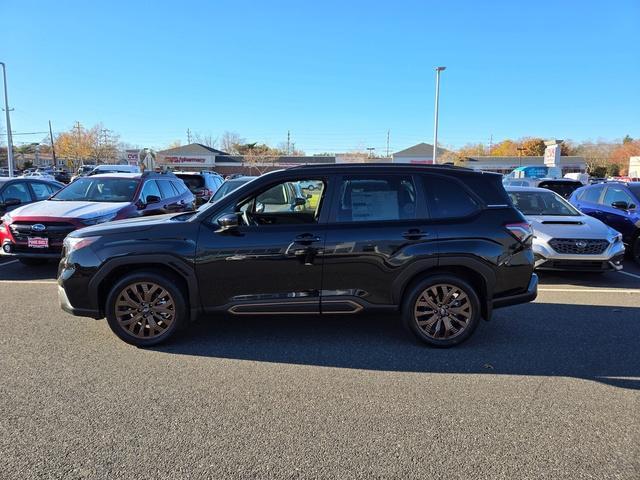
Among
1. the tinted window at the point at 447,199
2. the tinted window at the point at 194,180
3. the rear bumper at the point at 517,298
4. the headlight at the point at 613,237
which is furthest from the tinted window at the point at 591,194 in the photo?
the tinted window at the point at 194,180

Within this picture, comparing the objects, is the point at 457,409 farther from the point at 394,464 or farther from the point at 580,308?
the point at 580,308

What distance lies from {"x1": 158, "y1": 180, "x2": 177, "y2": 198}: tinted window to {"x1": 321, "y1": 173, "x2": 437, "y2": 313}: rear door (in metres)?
6.56

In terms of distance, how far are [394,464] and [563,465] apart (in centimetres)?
100

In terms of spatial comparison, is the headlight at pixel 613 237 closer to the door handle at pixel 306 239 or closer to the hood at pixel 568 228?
the hood at pixel 568 228

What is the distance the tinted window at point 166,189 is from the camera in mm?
10190

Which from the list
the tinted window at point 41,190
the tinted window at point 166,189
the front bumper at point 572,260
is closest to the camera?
the front bumper at point 572,260

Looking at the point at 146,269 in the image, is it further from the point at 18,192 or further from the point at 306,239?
the point at 18,192

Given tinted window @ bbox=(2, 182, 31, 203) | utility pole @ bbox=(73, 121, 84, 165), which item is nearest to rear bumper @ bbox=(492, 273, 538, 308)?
tinted window @ bbox=(2, 182, 31, 203)

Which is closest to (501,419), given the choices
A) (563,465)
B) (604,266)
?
(563,465)

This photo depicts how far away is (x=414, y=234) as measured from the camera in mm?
4602

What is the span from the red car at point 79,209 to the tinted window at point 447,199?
5.71 m

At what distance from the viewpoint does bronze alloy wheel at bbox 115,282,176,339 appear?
461cm

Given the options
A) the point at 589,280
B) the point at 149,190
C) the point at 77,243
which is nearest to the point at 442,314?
the point at 77,243

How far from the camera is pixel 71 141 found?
7894 centimetres
